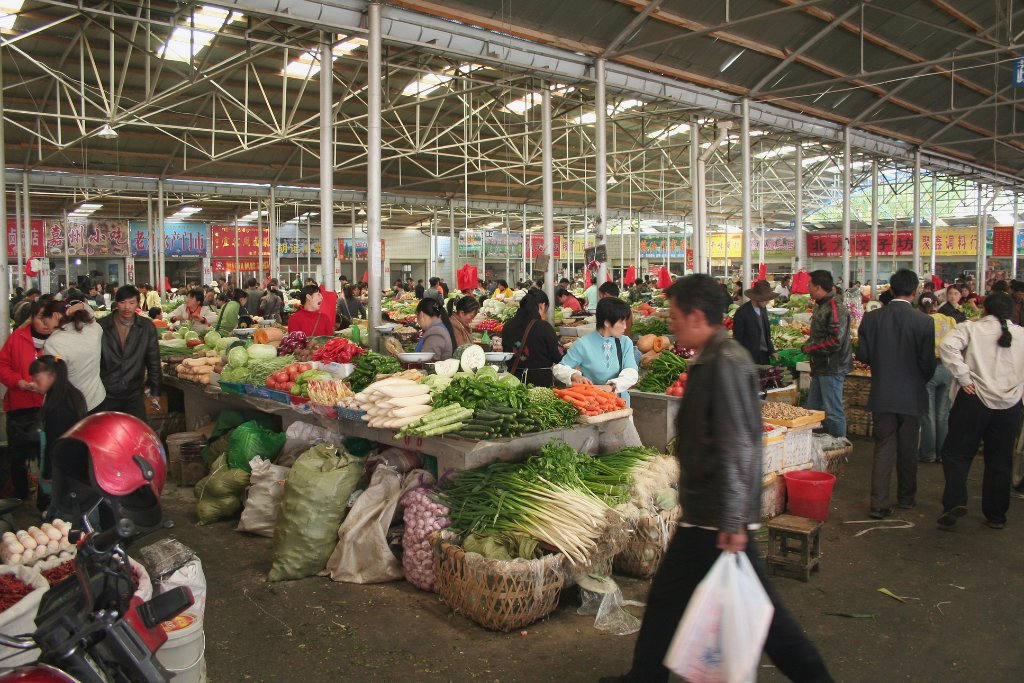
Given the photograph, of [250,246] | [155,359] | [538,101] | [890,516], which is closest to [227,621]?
[155,359]

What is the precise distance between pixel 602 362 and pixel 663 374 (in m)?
1.04

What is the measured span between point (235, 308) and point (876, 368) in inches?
309

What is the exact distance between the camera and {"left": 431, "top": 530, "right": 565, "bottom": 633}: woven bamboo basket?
3795 mm

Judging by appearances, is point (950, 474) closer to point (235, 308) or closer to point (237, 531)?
point (237, 531)

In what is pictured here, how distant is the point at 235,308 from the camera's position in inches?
403

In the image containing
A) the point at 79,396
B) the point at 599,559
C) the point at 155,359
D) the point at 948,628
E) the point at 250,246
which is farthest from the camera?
the point at 250,246

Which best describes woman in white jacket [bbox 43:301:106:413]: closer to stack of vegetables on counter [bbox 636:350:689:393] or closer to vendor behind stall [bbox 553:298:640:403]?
vendor behind stall [bbox 553:298:640:403]

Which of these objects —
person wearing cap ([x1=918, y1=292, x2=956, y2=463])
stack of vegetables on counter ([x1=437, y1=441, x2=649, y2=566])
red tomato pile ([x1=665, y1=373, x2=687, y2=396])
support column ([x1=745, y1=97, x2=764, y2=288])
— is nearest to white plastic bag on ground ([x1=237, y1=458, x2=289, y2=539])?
stack of vegetables on counter ([x1=437, y1=441, x2=649, y2=566])

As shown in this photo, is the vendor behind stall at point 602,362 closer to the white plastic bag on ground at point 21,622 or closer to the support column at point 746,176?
the white plastic bag on ground at point 21,622

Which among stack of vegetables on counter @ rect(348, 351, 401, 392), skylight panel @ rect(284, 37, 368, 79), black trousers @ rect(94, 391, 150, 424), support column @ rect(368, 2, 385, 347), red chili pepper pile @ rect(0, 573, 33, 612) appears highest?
skylight panel @ rect(284, 37, 368, 79)

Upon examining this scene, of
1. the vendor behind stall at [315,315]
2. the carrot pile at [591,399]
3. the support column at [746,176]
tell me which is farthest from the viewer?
the support column at [746,176]

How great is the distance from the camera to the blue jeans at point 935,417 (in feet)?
24.0

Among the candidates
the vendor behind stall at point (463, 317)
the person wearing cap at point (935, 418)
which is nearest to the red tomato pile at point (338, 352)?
the vendor behind stall at point (463, 317)

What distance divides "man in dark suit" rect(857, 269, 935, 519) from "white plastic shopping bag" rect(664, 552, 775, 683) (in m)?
3.62
